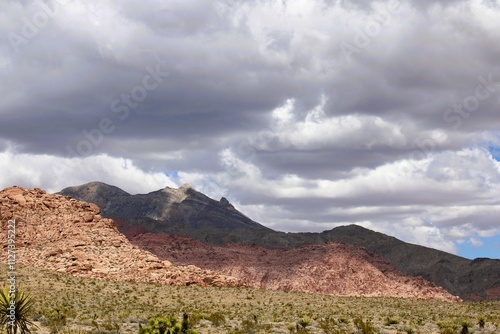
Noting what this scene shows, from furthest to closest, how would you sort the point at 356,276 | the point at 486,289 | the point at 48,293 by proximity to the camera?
the point at 486,289 < the point at 356,276 < the point at 48,293

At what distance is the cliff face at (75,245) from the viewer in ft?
251

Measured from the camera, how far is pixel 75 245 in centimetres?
8075

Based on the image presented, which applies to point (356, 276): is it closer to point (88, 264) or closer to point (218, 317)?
point (88, 264)

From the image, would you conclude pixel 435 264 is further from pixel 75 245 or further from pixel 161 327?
pixel 161 327

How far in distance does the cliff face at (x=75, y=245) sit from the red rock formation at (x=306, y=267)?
10.9 m

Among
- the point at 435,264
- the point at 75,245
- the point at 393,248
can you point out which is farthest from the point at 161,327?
the point at 393,248

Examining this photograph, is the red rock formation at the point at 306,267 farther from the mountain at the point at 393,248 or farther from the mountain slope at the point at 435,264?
the mountain slope at the point at 435,264

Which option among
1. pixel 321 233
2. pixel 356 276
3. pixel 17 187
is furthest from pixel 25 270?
pixel 321 233

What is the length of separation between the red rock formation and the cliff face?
10909mm

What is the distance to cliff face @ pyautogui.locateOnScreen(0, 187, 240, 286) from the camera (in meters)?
76.6

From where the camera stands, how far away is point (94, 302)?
56.2 metres

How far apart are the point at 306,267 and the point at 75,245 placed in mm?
35538

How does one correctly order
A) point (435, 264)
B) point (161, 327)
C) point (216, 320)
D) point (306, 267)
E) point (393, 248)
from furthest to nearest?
point (393, 248) → point (435, 264) → point (306, 267) → point (216, 320) → point (161, 327)

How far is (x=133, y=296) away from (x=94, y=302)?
7.34 metres
